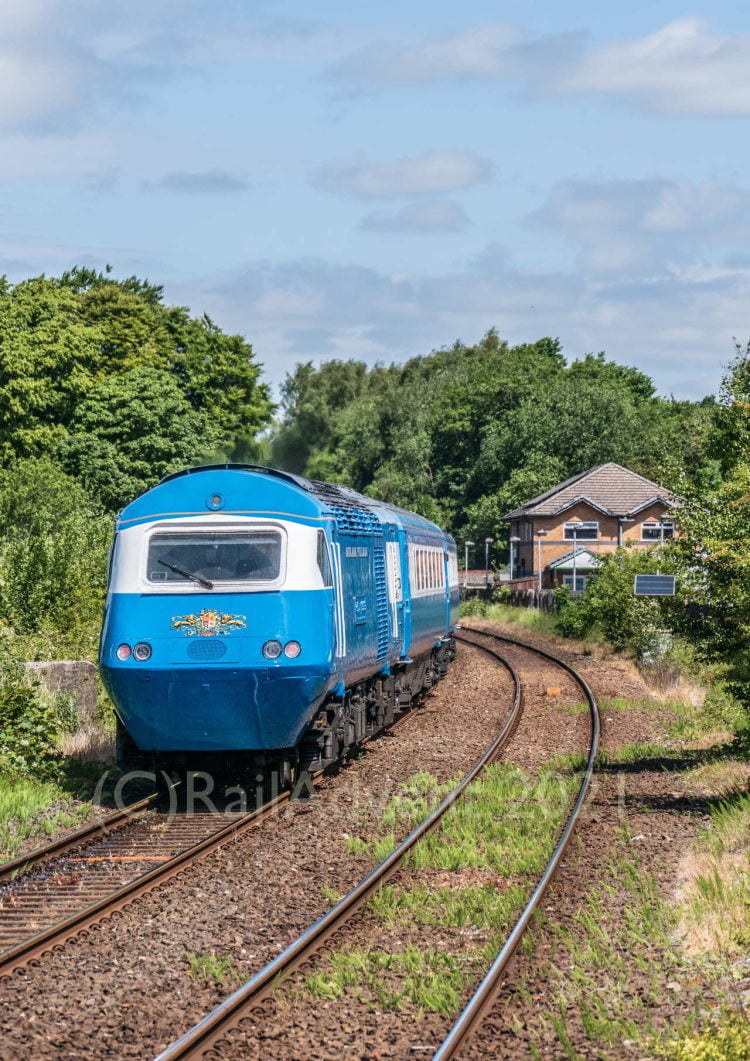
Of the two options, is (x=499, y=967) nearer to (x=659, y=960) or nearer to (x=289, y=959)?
(x=659, y=960)

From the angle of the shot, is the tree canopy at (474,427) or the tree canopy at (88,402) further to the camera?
the tree canopy at (474,427)

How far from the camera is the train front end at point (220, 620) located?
13.4 m

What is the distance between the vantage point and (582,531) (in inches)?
2817

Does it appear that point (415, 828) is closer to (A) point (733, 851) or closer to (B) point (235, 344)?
(A) point (733, 851)

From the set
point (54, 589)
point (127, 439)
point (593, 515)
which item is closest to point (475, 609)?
point (593, 515)

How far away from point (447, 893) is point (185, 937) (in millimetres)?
2103

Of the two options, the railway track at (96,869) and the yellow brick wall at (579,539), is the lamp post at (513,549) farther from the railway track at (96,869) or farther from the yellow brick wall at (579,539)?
the railway track at (96,869)

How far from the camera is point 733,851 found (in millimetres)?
11484

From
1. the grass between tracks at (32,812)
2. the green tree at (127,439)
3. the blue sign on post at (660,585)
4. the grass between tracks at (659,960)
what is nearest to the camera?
the grass between tracks at (659,960)

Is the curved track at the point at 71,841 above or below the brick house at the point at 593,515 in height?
below

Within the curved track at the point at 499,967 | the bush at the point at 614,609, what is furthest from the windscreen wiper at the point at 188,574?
the bush at the point at 614,609

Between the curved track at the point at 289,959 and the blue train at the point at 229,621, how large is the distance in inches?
74.2

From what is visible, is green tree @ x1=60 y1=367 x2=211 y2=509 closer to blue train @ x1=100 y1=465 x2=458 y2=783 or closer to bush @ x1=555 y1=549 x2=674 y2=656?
bush @ x1=555 y1=549 x2=674 y2=656

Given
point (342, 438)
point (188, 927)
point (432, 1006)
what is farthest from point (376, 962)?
point (342, 438)
